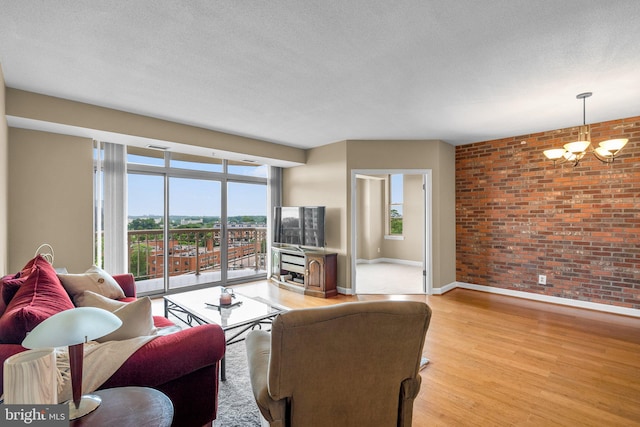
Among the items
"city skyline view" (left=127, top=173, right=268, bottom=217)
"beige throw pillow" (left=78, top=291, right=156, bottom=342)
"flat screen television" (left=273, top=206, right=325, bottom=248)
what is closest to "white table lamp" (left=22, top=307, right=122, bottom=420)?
"beige throw pillow" (left=78, top=291, right=156, bottom=342)

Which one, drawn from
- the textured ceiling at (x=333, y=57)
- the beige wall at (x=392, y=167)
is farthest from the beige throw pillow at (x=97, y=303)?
the beige wall at (x=392, y=167)

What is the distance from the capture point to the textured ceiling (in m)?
1.76

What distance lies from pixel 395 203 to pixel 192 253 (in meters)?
4.90

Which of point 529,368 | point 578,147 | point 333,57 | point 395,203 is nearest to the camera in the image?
point 333,57

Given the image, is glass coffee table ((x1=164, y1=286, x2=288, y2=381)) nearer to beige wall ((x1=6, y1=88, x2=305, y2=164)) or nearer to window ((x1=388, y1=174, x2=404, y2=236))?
beige wall ((x1=6, y1=88, x2=305, y2=164))

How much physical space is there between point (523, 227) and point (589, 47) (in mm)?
2903

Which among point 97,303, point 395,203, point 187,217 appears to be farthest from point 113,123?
point 395,203

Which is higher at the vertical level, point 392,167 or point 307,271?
point 392,167

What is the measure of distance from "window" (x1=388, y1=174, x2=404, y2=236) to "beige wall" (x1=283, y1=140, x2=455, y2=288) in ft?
8.27

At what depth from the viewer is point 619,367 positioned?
8.10 ft

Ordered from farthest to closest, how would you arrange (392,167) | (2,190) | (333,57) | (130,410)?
(392,167) → (2,190) → (333,57) → (130,410)

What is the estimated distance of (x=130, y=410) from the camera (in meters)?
1.14

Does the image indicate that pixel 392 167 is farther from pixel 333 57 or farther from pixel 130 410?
pixel 130 410

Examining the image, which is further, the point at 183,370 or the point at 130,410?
the point at 183,370
